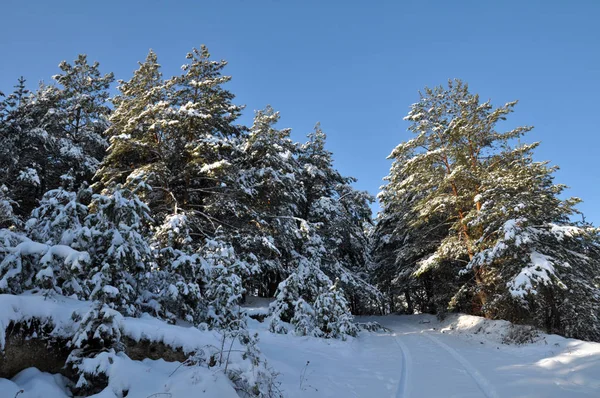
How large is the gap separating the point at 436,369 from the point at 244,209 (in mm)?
9843

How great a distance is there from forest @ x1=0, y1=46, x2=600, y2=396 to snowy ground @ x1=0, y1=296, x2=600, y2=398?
1.29m

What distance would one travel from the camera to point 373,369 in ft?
26.8

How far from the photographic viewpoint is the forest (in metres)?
7.93

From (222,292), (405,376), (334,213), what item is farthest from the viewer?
(334,213)

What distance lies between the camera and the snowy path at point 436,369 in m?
6.04

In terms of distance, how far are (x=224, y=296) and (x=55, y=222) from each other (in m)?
4.26

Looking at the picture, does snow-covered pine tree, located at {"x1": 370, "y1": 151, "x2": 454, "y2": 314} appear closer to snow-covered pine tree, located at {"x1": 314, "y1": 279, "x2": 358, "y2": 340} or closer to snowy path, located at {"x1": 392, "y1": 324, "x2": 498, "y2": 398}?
snow-covered pine tree, located at {"x1": 314, "y1": 279, "x2": 358, "y2": 340}

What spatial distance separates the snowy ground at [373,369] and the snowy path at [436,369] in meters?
0.02

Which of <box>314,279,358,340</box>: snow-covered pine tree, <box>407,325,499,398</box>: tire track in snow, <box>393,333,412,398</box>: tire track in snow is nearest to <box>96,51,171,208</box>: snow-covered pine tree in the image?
<box>314,279,358,340</box>: snow-covered pine tree

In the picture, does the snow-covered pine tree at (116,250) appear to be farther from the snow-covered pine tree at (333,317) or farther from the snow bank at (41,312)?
the snow-covered pine tree at (333,317)

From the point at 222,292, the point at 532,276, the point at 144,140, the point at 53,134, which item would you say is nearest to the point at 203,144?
the point at 144,140

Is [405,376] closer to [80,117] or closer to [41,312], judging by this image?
[41,312]

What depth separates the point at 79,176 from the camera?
18031 mm

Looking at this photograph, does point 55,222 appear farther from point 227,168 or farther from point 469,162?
point 469,162
